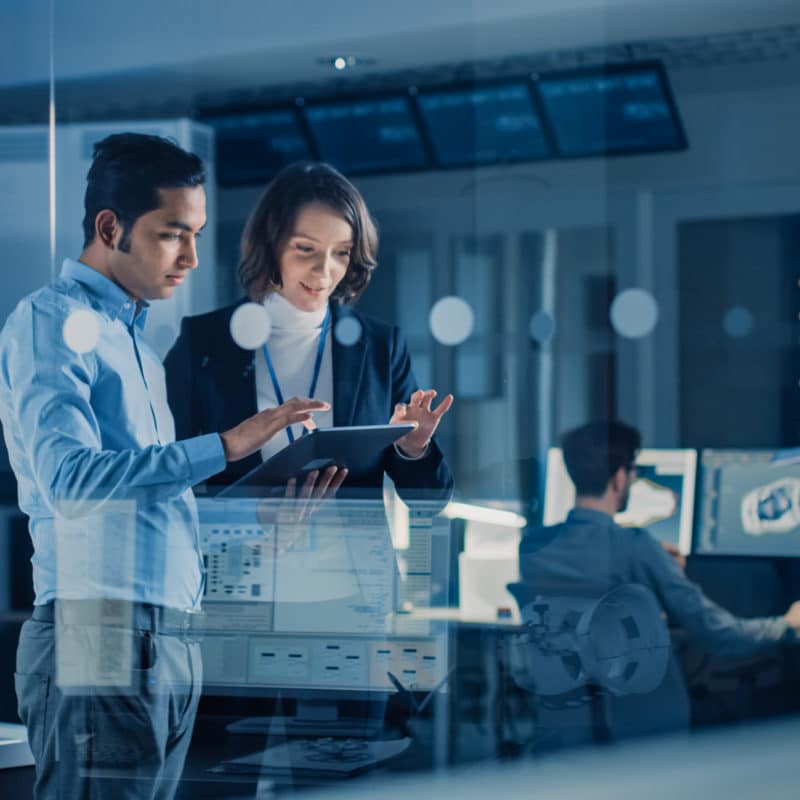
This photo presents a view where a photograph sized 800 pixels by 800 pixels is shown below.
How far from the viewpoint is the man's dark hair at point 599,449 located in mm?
2861

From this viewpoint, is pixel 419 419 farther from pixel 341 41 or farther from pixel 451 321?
pixel 341 41

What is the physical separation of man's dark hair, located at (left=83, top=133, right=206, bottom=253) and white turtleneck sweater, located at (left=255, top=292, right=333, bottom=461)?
36 centimetres

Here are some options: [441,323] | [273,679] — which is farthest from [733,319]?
[273,679]

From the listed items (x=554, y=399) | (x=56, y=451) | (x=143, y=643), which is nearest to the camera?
(x=56, y=451)

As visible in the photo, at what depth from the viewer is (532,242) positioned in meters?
2.86

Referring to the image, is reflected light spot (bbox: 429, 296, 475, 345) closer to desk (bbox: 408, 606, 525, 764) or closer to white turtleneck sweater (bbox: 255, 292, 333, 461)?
white turtleneck sweater (bbox: 255, 292, 333, 461)

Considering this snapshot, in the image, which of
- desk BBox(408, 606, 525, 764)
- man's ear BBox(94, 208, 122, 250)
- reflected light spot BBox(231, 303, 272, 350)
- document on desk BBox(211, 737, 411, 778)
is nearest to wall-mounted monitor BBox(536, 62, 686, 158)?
reflected light spot BBox(231, 303, 272, 350)

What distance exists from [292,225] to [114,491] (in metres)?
0.77

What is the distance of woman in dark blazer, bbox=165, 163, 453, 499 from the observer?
267cm

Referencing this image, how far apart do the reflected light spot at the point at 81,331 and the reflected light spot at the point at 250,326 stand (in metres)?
0.33

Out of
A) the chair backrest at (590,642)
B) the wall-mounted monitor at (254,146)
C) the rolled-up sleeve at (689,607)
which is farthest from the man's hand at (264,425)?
the rolled-up sleeve at (689,607)

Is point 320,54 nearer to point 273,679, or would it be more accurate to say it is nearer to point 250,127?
point 250,127

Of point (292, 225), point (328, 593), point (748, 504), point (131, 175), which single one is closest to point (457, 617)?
point (328, 593)

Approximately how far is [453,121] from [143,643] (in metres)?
1.51
